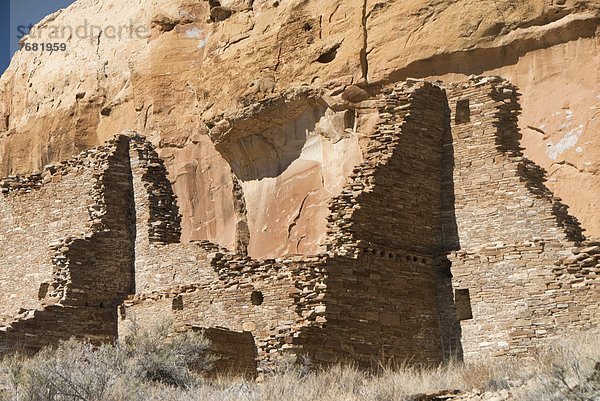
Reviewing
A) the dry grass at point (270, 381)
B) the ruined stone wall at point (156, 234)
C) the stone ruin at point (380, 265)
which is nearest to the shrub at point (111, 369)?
the dry grass at point (270, 381)

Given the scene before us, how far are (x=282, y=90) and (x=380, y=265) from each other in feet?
38.2

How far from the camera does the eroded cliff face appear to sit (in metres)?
28.8

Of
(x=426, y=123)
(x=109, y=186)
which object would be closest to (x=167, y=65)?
(x=109, y=186)

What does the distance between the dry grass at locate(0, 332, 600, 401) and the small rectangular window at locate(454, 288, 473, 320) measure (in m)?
4.11

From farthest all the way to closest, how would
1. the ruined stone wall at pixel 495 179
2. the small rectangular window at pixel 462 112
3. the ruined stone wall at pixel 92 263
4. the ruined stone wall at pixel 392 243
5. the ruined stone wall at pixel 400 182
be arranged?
the ruined stone wall at pixel 92 263 < the small rectangular window at pixel 462 112 < the ruined stone wall at pixel 400 182 < the ruined stone wall at pixel 495 179 < the ruined stone wall at pixel 392 243

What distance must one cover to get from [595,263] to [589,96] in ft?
28.9

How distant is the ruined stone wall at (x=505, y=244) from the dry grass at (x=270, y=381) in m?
2.86

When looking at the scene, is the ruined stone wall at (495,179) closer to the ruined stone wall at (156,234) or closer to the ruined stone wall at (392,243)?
the ruined stone wall at (392,243)

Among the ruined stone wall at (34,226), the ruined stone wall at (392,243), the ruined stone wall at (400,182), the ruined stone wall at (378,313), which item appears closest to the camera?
the ruined stone wall at (378,313)

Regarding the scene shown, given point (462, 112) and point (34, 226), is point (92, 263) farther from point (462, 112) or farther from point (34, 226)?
point (462, 112)

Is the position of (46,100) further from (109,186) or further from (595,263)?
(595,263)

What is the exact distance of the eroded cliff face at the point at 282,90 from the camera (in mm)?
28797

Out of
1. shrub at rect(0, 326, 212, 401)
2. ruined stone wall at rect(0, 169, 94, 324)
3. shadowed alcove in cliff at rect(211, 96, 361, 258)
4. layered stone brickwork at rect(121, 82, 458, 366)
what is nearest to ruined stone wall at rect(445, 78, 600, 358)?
layered stone brickwork at rect(121, 82, 458, 366)

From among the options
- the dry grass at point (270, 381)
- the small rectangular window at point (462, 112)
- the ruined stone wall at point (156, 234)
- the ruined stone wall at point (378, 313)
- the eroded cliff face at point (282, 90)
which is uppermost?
the eroded cliff face at point (282, 90)
